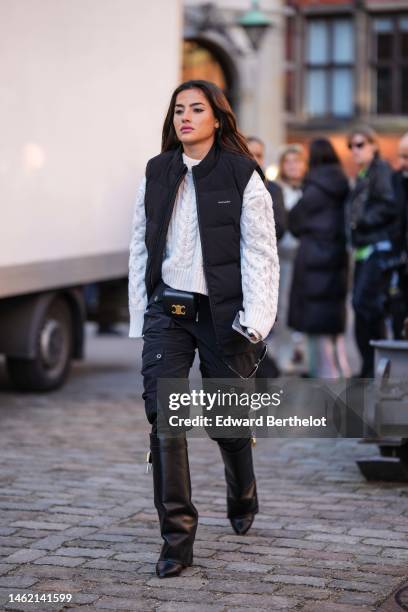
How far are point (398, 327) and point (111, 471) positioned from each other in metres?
3.03

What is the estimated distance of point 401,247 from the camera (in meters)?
9.77

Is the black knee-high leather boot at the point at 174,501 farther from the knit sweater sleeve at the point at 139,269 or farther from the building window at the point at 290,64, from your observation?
the building window at the point at 290,64

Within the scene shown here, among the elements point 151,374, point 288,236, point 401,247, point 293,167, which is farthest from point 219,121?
point 288,236

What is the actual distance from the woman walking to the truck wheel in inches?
192

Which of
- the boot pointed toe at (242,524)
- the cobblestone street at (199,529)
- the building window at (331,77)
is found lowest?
the cobblestone street at (199,529)

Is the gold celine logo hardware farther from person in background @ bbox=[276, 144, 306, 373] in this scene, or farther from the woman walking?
person in background @ bbox=[276, 144, 306, 373]

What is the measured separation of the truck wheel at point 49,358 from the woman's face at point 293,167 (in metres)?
2.08

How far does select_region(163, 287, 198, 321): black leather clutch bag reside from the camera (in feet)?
17.5

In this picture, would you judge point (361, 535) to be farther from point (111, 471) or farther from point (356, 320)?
point (356, 320)

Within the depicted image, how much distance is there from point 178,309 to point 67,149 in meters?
4.83

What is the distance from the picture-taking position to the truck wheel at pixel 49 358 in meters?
10.4

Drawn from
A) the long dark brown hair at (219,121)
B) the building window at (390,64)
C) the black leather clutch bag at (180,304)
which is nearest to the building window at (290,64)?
the building window at (390,64)

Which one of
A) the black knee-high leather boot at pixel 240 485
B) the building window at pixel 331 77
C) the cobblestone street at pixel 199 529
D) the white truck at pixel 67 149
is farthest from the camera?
the building window at pixel 331 77

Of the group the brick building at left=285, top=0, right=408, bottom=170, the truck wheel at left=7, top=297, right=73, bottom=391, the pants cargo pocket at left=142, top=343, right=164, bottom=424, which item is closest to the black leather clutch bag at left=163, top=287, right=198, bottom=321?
the pants cargo pocket at left=142, top=343, right=164, bottom=424
